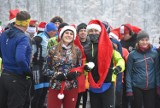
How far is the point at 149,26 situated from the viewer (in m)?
12.2

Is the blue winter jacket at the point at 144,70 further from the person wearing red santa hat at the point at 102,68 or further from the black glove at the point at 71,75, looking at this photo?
the black glove at the point at 71,75

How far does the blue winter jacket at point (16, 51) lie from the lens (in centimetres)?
449

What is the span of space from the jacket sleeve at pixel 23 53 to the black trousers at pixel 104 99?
105 cm

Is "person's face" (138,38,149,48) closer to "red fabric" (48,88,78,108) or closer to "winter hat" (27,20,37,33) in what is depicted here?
"red fabric" (48,88,78,108)

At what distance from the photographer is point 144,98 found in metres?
5.72

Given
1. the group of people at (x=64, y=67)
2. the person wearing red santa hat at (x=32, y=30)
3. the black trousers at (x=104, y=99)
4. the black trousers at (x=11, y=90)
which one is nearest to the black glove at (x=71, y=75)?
the group of people at (x=64, y=67)

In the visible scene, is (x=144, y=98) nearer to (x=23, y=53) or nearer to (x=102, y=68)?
(x=102, y=68)

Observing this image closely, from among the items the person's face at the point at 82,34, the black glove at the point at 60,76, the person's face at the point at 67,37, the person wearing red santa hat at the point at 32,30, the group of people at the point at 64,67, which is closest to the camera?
the black glove at the point at 60,76

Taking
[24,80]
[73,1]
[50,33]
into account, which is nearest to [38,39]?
[50,33]

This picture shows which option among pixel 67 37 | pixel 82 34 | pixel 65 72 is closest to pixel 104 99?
pixel 65 72

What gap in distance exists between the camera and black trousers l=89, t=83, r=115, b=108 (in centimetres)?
469

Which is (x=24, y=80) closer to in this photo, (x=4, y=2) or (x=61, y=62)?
(x=61, y=62)

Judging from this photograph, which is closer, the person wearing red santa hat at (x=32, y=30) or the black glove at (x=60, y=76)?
the black glove at (x=60, y=76)

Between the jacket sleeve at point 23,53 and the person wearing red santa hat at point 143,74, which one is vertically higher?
the jacket sleeve at point 23,53
